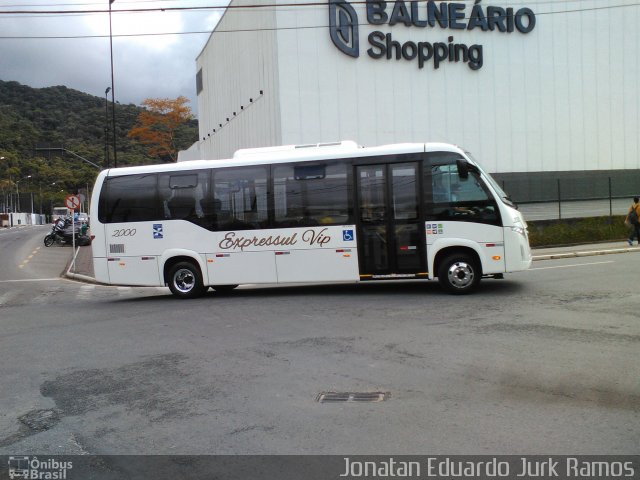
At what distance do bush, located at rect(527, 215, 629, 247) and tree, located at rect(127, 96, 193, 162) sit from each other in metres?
52.9

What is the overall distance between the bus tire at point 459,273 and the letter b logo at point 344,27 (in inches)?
667

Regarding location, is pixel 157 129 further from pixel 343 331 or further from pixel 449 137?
pixel 343 331

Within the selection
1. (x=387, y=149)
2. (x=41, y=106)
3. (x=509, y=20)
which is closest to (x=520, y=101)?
(x=509, y=20)

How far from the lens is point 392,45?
1074 inches

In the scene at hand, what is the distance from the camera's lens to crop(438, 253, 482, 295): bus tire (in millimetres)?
11914

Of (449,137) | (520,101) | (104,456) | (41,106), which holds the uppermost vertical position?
(41,106)

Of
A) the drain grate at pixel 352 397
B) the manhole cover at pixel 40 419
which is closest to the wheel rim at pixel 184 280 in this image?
the manhole cover at pixel 40 419

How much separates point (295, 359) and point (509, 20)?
2686 cm

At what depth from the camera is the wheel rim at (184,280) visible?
13.7 m

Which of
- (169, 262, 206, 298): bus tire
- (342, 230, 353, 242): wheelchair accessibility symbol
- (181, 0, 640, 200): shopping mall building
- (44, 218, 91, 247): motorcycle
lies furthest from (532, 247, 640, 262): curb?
(44, 218, 91, 247): motorcycle

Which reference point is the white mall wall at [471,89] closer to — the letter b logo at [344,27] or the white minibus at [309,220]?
the letter b logo at [344,27]

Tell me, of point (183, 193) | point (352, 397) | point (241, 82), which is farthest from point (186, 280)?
point (241, 82)

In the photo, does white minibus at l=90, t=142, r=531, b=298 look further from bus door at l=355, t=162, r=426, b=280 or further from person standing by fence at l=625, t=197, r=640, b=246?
person standing by fence at l=625, t=197, r=640, b=246

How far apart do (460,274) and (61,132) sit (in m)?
74.8
